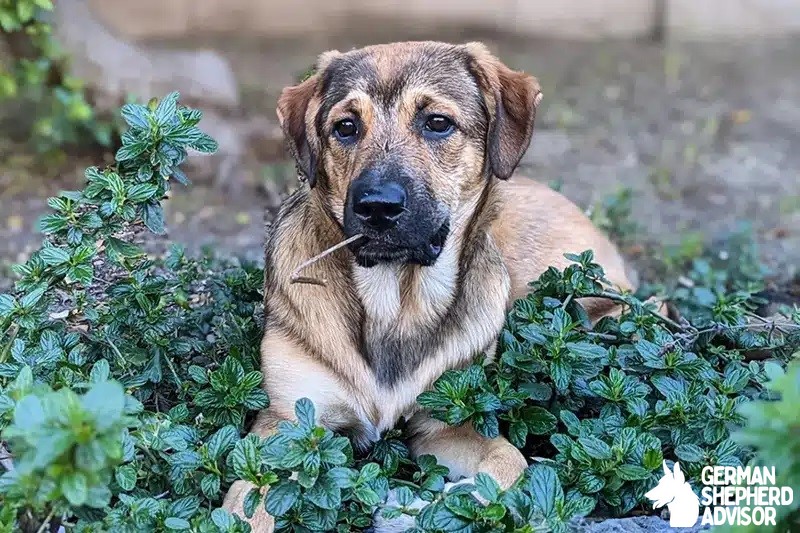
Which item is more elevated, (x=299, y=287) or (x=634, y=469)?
(x=299, y=287)

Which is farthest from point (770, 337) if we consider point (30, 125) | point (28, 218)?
point (30, 125)

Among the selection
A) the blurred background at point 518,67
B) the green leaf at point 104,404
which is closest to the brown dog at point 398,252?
the green leaf at point 104,404

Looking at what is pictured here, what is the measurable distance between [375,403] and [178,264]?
3.82 feet

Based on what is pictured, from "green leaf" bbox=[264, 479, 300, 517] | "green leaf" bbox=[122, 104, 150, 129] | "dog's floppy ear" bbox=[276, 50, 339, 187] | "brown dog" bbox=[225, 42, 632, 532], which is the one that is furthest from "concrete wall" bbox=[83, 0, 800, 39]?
"green leaf" bbox=[264, 479, 300, 517]

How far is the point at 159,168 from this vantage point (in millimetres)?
3355

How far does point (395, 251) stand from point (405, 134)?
17.4 inches

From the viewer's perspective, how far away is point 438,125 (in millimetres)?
3631

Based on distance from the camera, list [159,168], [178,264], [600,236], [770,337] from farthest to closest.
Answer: [600,236] < [178,264] < [770,337] < [159,168]

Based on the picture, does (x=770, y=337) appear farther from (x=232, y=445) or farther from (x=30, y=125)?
(x=30, y=125)

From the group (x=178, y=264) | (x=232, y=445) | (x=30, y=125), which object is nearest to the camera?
(x=232, y=445)

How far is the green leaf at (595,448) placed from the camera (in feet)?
10.4

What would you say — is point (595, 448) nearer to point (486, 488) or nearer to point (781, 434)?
point (486, 488)

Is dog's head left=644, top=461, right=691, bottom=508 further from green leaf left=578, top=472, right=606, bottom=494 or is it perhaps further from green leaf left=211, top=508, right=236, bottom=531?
green leaf left=211, top=508, right=236, bottom=531

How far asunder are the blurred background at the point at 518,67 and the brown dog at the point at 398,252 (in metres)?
1.40
